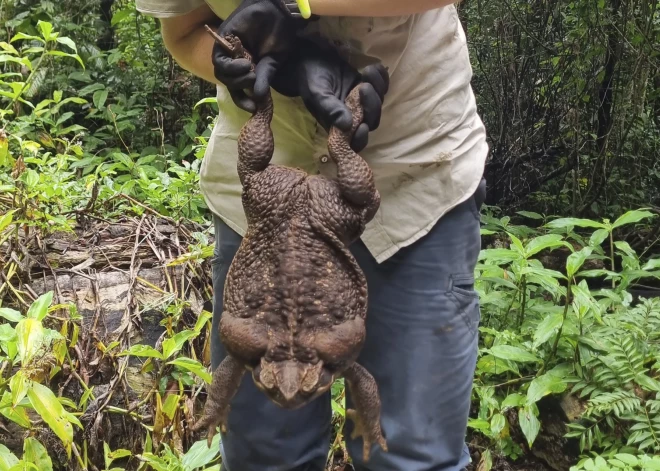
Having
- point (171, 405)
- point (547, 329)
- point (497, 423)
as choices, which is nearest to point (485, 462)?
point (497, 423)

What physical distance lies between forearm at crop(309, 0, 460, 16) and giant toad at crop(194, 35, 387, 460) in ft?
0.55

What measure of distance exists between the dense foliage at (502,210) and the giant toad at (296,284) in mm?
1012

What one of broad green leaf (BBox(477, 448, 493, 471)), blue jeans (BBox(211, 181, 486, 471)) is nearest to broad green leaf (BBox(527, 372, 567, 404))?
broad green leaf (BBox(477, 448, 493, 471))

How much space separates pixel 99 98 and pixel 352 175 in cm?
492

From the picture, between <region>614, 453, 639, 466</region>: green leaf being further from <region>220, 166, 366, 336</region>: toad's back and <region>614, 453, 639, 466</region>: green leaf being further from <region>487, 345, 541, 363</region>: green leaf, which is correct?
<region>220, 166, 366, 336</region>: toad's back

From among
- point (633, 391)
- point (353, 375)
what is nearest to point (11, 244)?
point (353, 375)

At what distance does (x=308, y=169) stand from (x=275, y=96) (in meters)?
0.19

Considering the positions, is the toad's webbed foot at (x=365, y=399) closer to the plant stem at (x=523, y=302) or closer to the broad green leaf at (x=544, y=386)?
the broad green leaf at (x=544, y=386)

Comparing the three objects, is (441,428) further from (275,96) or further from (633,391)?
(633,391)

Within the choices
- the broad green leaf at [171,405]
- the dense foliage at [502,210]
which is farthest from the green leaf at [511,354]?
the broad green leaf at [171,405]

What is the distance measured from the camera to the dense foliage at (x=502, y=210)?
8.12ft

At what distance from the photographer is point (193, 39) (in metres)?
1.69

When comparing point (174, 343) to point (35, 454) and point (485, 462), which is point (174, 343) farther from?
point (485, 462)

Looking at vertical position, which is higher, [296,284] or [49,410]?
[296,284]
